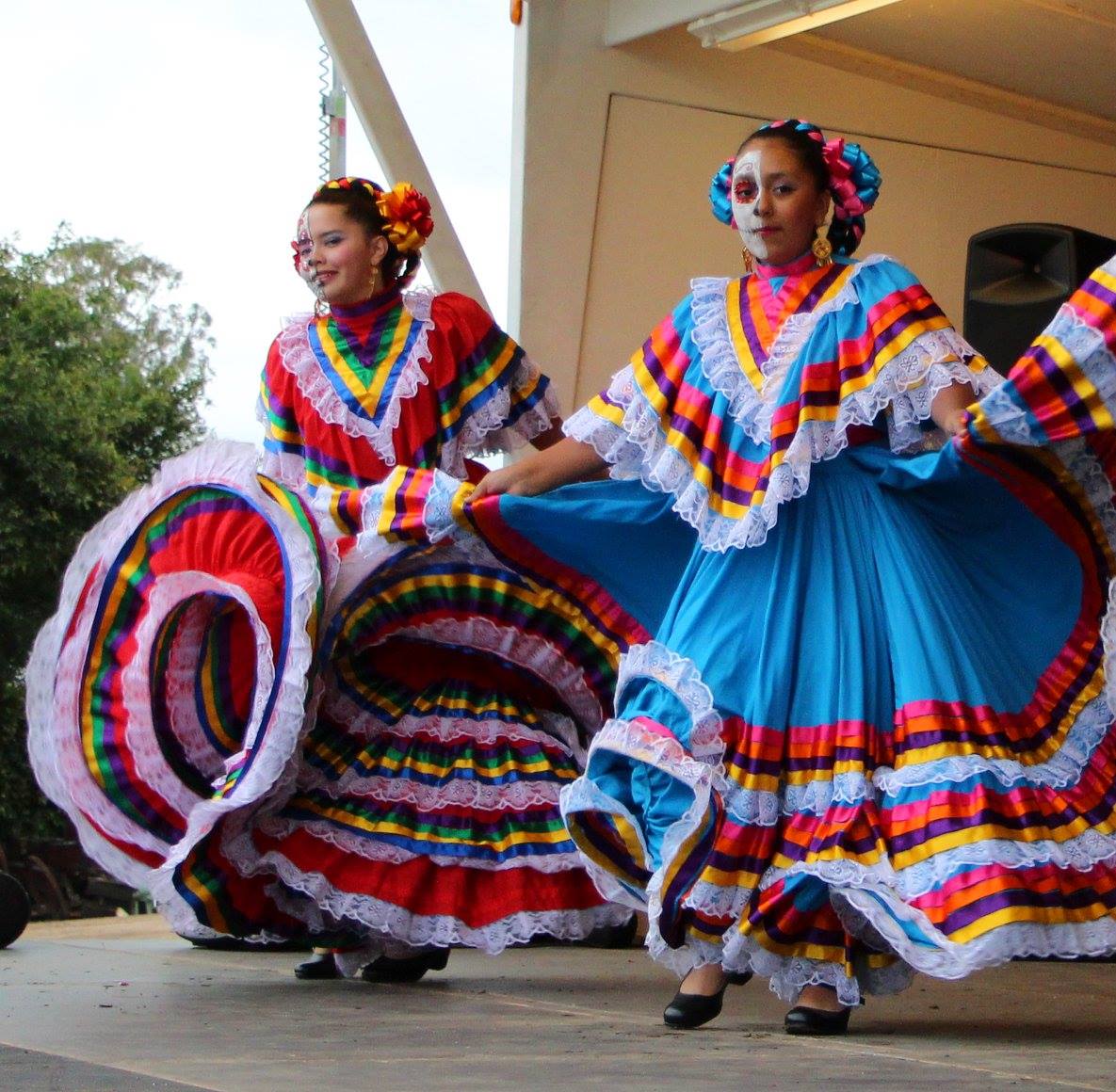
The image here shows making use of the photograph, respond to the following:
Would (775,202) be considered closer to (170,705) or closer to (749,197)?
(749,197)

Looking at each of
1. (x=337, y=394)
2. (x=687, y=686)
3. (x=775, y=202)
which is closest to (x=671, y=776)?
(x=687, y=686)

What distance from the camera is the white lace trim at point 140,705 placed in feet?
11.5

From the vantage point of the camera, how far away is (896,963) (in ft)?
9.72

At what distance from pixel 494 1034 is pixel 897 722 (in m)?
0.80

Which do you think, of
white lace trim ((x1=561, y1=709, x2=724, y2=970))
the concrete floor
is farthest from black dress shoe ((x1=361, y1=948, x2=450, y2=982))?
white lace trim ((x1=561, y1=709, x2=724, y2=970))

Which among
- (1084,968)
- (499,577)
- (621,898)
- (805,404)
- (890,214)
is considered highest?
(890,214)

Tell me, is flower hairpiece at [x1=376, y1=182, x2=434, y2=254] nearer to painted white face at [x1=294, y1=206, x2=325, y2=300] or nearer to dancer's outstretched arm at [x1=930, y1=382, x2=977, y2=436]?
painted white face at [x1=294, y1=206, x2=325, y2=300]

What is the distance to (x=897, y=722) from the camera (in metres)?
2.94

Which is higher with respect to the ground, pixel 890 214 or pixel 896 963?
pixel 890 214

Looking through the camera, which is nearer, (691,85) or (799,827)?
(799,827)

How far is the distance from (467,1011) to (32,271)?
13.1 metres

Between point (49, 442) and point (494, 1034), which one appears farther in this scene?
point (49, 442)

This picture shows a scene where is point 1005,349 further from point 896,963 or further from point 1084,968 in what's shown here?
point 896,963

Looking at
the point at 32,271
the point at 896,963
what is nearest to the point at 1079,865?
the point at 896,963
